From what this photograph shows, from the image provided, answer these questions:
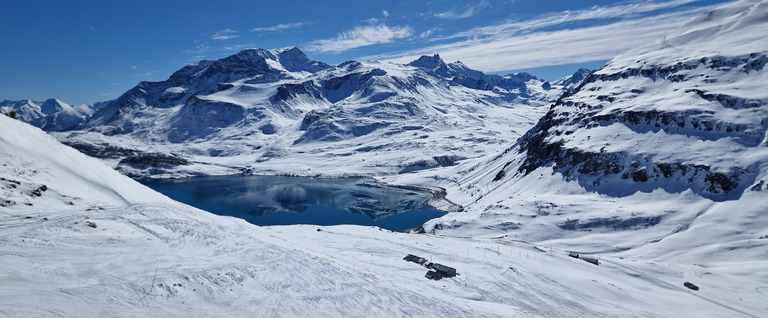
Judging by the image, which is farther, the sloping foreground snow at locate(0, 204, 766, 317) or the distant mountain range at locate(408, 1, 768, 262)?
the distant mountain range at locate(408, 1, 768, 262)

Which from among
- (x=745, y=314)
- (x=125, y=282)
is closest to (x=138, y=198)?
(x=125, y=282)

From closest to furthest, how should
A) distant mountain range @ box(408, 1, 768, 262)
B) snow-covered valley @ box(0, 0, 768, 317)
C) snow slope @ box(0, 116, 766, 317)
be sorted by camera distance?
1. snow slope @ box(0, 116, 766, 317)
2. snow-covered valley @ box(0, 0, 768, 317)
3. distant mountain range @ box(408, 1, 768, 262)

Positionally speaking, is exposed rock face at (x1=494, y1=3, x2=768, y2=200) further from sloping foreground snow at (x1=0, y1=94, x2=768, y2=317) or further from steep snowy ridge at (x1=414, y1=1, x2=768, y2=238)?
sloping foreground snow at (x1=0, y1=94, x2=768, y2=317)

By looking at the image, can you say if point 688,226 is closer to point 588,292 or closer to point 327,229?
point 588,292

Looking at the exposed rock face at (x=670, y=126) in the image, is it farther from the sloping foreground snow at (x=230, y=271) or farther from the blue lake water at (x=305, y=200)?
the blue lake water at (x=305, y=200)

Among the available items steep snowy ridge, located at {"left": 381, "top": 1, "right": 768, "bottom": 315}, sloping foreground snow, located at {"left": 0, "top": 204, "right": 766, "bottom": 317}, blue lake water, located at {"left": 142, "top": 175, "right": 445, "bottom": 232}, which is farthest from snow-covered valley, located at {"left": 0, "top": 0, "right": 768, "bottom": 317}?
blue lake water, located at {"left": 142, "top": 175, "right": 445, "bottom": 232}

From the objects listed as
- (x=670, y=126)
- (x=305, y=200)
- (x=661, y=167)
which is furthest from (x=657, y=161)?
(x=305, y=200)

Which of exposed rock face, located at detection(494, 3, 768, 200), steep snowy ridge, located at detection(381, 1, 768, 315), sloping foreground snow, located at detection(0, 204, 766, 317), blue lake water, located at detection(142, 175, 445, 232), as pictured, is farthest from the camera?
blue lake water, located at detection(142, 175, 445, 232)

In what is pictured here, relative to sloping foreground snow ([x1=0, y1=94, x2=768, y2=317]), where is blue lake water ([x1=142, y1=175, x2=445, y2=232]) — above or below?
below
